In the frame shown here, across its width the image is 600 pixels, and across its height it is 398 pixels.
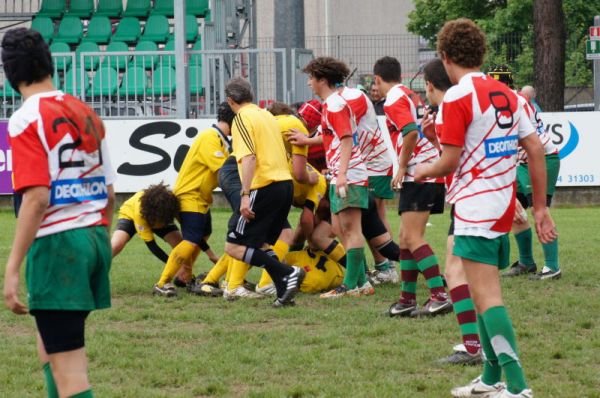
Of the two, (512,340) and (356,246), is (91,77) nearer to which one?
(356,246)

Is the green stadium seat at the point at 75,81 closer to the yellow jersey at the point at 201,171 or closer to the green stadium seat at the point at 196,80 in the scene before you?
the green stadium seat at the point at 196,80

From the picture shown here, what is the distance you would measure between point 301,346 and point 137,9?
17.7m

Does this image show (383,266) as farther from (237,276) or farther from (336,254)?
(237,276)

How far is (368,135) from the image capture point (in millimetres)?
9188

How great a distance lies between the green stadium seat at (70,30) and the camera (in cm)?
2275

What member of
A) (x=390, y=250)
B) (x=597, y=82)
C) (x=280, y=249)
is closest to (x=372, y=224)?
(x=390, y=250)

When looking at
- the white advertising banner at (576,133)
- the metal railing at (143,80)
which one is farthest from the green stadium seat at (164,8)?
the white advertising banner at (576,133)

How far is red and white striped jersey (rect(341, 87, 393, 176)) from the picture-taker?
892cm

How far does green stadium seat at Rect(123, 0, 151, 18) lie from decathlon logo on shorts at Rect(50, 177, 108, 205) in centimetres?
1955

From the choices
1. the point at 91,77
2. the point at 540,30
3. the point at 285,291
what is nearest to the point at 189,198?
the point at 285,291

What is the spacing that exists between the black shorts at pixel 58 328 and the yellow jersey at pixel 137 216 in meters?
5.07

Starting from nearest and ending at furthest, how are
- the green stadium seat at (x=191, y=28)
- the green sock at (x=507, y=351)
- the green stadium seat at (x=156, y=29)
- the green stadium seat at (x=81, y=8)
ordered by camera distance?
the green sock at (x=507, y=351), the green stadium seat at (x=191, y=28), the green stadium seat at (x=156, y=29), the green stadium seat at (x=81, y=8)

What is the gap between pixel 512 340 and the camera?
17.2 ft

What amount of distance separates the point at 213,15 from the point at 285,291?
43.6 ft
